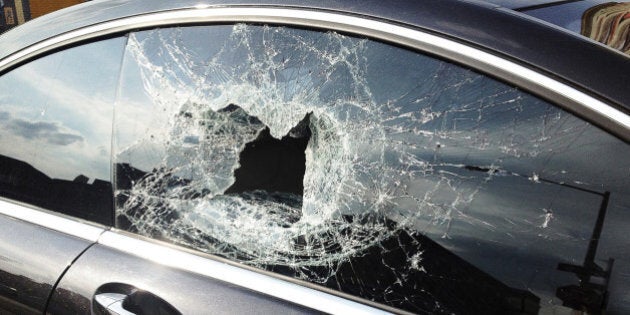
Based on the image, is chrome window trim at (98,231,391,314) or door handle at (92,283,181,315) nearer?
chrome window trim at (98,231,391,314)

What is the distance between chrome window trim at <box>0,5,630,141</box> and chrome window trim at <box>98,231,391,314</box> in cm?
55

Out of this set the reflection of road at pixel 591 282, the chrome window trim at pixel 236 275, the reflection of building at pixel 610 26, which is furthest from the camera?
the reflection of building at pixel 610 26

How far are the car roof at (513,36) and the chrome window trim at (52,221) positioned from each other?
0.75 m

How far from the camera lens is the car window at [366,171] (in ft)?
3.49

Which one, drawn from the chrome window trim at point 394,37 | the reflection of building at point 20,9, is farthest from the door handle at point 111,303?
the reflection of building at point 20,9

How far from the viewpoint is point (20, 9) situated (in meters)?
14.1

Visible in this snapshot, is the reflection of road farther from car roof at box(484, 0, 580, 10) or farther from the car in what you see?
car roof at box(484, 0, 580, 10)

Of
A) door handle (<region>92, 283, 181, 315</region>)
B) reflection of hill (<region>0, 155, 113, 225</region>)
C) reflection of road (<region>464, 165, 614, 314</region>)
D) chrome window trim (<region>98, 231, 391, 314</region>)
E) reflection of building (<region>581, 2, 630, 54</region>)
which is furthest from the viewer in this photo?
reflection of hill (<region>0, 155, 113, 225</region>)

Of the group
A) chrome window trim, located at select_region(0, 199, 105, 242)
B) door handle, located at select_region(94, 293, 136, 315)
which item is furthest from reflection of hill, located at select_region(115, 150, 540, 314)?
chrome window trim, located at select_region(0, 199, 105, 242)

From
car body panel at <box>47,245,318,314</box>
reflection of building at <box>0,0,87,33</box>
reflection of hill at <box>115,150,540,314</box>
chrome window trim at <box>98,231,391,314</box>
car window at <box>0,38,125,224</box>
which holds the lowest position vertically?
car body panel at <box>47,245,318,314</box>

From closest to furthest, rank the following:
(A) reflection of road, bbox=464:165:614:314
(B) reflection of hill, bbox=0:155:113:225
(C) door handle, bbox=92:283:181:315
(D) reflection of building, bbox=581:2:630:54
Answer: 1. (A) reflection of road, bbox=464:165:614:314
2. (C) door handle, bbox=92:283:181:315
3. (D) reflection of building, bbox=581:2:630:54
4. (B) reflection of hill, bbox=0:155:113:225

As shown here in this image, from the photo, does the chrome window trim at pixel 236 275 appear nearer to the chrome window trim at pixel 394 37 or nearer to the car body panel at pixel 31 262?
the car body panel at pixel 31 262

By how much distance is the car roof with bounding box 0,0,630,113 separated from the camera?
1.06 meters

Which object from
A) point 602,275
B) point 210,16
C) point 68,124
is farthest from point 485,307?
point 68,124
